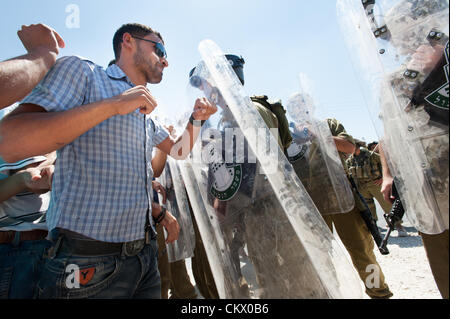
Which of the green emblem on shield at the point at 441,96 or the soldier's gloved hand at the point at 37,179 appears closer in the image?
the green emblem on shield at the point at 441,96

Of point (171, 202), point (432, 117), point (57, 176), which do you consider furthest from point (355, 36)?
point (171, 202)

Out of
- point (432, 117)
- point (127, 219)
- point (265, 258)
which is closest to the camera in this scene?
point (432, 117)

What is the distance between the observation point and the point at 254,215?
4.33ft

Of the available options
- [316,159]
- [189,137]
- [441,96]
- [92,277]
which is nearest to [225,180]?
[189,137]

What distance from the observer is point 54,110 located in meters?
1.01

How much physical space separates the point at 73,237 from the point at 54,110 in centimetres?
52

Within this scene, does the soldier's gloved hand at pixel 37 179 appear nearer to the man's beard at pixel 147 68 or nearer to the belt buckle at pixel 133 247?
the belt buckle at pixel 133 247

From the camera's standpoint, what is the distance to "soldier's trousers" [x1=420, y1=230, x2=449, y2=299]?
1.01 meters

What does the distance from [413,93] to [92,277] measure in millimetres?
1453

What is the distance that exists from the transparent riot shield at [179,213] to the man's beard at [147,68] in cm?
102

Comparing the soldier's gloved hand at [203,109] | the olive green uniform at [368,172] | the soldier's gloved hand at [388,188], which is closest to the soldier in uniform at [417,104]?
the soldier's gloved hand at [388,188]

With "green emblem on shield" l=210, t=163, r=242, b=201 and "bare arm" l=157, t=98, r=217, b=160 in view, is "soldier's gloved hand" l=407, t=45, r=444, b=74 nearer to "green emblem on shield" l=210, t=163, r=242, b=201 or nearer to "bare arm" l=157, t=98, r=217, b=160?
"green emblem on shield" l=210, t=163, r=242, b=201

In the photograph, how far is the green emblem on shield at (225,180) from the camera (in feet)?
4.65
